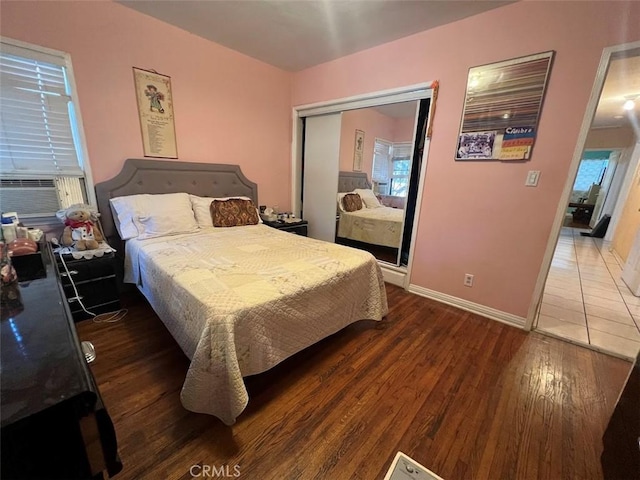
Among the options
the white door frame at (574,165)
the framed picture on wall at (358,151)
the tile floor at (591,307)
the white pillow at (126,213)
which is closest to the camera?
the white door frame at (574,165)

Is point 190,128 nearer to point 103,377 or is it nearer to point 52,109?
point 52,109

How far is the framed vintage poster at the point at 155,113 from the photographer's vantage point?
2.38 metres

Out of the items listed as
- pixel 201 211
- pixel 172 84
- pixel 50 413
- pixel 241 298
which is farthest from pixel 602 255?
pixel 172 84

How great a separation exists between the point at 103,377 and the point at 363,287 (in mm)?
1699

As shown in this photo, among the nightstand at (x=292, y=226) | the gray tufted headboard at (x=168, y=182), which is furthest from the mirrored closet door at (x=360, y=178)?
the gray tufted headboard at (x=168, y=182)

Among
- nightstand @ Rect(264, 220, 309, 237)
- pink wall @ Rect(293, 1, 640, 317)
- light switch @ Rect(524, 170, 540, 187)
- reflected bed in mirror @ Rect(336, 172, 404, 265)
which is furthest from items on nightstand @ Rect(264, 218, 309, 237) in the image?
light switch @ Rect(524, 170, 540, 187)

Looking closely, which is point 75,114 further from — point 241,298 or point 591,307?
point 591,307

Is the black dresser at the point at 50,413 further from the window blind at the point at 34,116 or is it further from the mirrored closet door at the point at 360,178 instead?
the mirrored closet door at the point at 360,178

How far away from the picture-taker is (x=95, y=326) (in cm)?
197

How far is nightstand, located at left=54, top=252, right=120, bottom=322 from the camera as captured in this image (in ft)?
6.24

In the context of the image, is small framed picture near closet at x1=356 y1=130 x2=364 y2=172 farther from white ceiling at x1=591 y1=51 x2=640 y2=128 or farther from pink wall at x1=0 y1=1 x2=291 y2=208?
white ceiling at x1=591 y1=51 x2=640 y2=128

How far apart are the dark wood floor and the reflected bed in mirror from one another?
5.04 feet

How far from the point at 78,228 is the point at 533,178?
354cm

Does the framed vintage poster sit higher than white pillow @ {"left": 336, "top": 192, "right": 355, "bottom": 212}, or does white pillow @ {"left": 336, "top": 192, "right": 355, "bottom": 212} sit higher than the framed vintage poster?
the framed vintage poster
